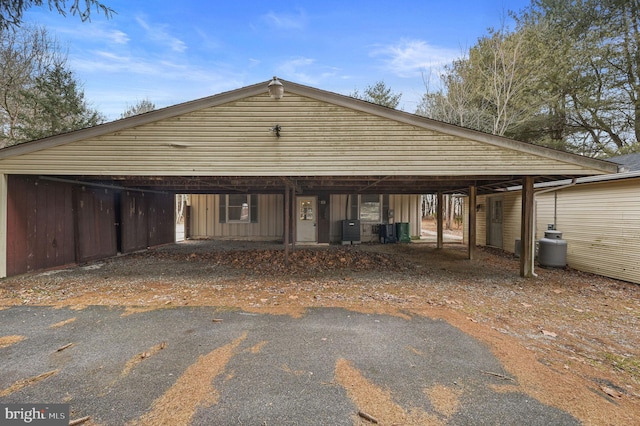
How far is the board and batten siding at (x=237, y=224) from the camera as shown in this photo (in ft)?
42.1

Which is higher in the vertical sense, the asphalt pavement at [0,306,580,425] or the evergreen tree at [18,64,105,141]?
the evergreen tree at [18,64,105,141]

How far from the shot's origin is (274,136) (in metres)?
→ 5.70

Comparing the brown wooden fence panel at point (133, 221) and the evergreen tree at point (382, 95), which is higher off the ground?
the evergreen tree at point (382, 95)

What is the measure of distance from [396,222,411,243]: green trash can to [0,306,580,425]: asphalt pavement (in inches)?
359

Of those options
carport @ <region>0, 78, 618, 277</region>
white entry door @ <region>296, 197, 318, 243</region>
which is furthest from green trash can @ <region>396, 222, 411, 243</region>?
carport @ <region>0, 78, 618, 277</region>

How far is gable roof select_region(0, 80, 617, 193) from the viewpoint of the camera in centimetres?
561

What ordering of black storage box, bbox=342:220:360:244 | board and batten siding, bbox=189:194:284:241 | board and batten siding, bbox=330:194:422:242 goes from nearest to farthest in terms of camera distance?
1. black storage box, bbox=342:220:360:244
2. board and batten siding, bbox=330:194:422:242
3. board and batten siding, bbox=189:194:284:241

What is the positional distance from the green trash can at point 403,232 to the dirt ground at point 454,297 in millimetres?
3936

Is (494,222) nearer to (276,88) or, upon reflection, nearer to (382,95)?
(276,88)

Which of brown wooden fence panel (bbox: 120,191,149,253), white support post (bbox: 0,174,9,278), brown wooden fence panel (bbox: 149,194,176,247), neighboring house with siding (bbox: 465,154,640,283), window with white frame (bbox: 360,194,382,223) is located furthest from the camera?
window with white frame (bbox: 360,194,382,223)

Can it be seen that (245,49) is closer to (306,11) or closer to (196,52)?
(196,52)

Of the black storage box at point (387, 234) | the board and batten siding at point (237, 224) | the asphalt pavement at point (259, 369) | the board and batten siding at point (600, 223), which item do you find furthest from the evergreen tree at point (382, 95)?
the asphalt pavement at point (259, 369)

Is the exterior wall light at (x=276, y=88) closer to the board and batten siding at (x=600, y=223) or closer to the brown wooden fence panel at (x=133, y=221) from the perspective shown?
the brown wooden fence panel at (x=133, y=221)

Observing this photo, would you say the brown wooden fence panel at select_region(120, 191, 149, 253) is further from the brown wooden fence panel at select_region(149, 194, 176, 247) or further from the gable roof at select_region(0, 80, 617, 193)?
the gable roof at select_region(0, 80, 617, 193)
